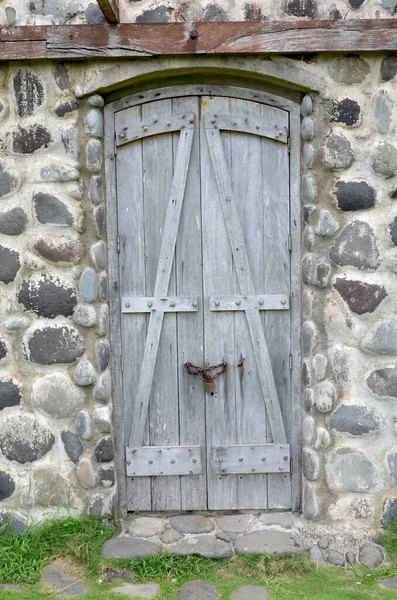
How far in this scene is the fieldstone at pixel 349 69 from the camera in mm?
2898

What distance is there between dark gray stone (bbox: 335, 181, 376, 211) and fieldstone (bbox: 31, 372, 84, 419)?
1.65 m

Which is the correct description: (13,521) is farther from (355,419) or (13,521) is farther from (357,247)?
(357,247)

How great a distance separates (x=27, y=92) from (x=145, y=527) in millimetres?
2299

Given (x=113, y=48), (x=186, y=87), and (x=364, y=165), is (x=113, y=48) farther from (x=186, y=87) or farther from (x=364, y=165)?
(x=364, y=165)

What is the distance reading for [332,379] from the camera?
3.05 meters

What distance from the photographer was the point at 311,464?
311 cm

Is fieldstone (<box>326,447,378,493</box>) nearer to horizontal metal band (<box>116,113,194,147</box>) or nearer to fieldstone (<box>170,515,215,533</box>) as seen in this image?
fieldstone (<box>170,515,215,533</box>)

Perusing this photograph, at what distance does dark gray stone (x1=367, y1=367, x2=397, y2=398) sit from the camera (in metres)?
2.99

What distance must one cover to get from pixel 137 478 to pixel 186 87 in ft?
6.87

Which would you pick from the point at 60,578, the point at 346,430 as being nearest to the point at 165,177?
the point at 346,430

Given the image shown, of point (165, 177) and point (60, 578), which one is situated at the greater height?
point (165, 177)

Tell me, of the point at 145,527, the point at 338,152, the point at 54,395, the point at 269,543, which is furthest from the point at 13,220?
the point at 269,543

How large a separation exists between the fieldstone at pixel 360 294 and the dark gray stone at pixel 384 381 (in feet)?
1.00

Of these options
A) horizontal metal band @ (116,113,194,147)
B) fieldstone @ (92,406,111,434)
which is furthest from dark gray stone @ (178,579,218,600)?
horizontal metal band @ (116,113,194,147)
